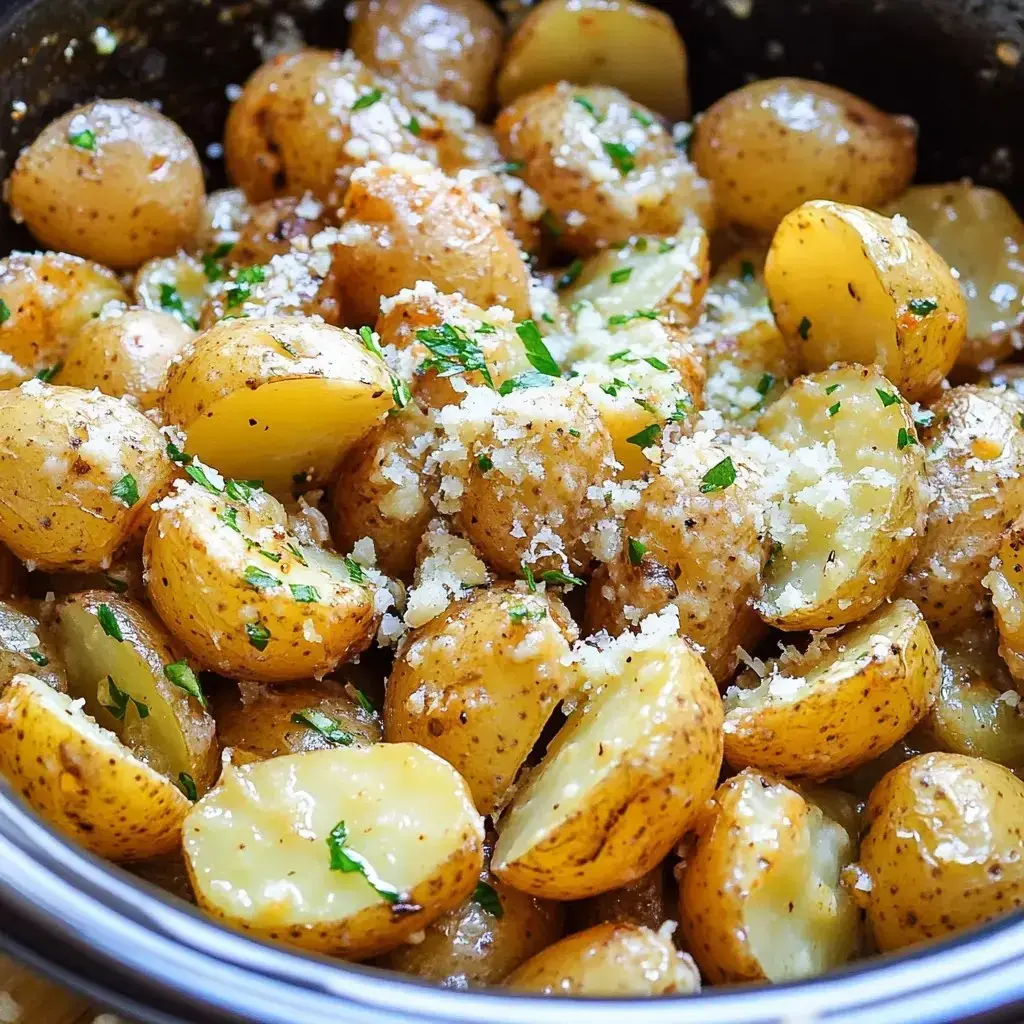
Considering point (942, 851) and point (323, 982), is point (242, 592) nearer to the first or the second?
point (323, 982)

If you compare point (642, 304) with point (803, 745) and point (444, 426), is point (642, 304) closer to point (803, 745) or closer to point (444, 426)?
point (444, 426)

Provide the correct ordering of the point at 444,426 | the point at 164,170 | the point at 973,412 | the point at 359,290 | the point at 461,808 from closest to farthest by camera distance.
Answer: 1. the point at 461,808
2. the point at 444,426
3. the point at 973,412
4. the point at 359,290
5. the point at 164,170

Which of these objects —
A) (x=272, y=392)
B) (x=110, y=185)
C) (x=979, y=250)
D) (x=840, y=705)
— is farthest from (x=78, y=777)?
(x=979, y=250)

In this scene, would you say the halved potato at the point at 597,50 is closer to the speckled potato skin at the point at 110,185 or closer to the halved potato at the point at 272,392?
the speckled potato skin at the point at 110,185

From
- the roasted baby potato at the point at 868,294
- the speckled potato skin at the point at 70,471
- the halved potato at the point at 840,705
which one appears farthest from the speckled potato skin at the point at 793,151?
the speckled potato skin at the point at 70,471

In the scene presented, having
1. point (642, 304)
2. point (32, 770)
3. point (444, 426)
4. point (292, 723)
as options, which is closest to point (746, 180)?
point (642, 304)
